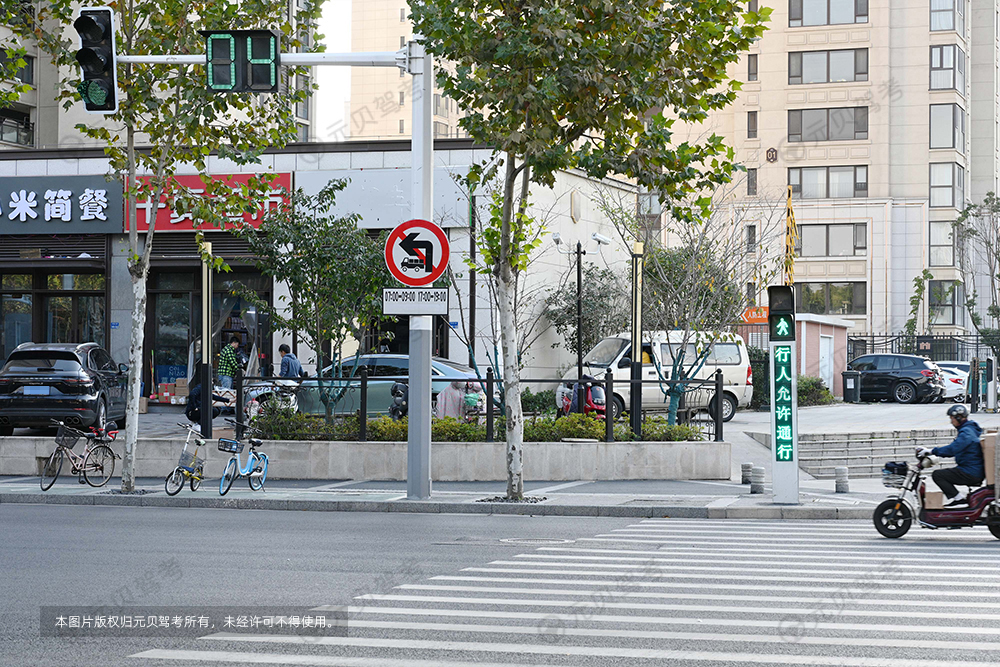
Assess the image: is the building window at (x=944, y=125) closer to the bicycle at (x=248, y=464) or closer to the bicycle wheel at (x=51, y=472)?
the bicycle at (x=248, y=464)

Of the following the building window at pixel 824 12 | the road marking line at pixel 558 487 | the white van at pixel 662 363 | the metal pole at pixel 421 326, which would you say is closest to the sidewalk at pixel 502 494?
the road marking line at pixel 558 487

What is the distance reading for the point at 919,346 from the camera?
51.4m

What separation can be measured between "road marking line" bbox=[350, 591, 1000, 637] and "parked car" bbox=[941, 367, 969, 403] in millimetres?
33545

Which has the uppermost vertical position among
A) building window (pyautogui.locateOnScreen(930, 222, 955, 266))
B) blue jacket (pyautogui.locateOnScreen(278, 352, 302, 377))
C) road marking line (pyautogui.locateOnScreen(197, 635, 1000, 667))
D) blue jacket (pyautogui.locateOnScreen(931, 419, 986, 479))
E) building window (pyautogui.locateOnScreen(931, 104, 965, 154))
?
building window (pyautogui.locateOnScreen(931, 104, 965, 154))

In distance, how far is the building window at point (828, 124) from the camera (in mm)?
57625

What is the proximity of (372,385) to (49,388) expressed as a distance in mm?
5933

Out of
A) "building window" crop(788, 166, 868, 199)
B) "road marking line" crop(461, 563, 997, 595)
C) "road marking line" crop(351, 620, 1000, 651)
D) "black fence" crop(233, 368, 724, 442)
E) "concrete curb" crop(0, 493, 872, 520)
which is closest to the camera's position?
"road marking line" crop(351, 620, 1000, 651)

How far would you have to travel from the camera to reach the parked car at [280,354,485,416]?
19.2m

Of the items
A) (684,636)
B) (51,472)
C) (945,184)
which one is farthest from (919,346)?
(684,636)

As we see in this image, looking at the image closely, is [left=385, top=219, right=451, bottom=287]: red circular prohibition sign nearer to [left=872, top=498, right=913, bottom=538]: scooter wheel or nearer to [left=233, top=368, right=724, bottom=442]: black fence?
[left=233, top=368, right=724, bottom=442]: black fence

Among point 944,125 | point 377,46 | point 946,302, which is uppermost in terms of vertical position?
point 377,46

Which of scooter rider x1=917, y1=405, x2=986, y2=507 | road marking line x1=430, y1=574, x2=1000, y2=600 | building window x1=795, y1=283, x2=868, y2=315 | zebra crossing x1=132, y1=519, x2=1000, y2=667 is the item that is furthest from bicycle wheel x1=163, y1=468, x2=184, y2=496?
building window x1=795, y1=283, x2=868, y2=315

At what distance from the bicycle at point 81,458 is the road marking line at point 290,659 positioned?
38.3 ft

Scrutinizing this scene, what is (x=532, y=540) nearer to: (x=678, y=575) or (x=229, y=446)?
(x=678, y=575)
